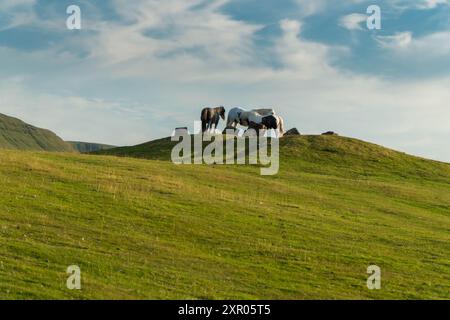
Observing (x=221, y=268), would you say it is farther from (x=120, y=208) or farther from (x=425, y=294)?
(x=120, y=208)

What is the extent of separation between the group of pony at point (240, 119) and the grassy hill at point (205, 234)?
67.6 feet

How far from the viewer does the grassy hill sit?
20.6 meters

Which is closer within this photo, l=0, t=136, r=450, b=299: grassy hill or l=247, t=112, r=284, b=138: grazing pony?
l=0, t=136, r=450, b=299: grassy hill

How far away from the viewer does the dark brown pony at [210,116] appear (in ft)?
241

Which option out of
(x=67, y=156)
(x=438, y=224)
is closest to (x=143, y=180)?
(x=67, y=156)

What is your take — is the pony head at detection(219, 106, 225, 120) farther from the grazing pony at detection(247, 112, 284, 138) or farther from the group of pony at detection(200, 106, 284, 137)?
the grazing pony at detection(247, 112, 284, 138)

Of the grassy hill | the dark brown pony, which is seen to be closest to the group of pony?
the dark brown pony

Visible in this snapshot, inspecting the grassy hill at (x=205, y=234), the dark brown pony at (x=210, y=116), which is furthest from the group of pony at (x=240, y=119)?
the grassy hill at (x=205, y=234)

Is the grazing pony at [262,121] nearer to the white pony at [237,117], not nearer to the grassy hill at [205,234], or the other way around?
the white pony at [237,117]

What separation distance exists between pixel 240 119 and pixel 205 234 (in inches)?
1850

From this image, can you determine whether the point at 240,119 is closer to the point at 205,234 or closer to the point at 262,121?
the point at 262,121

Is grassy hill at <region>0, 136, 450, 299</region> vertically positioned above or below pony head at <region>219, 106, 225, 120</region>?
below
